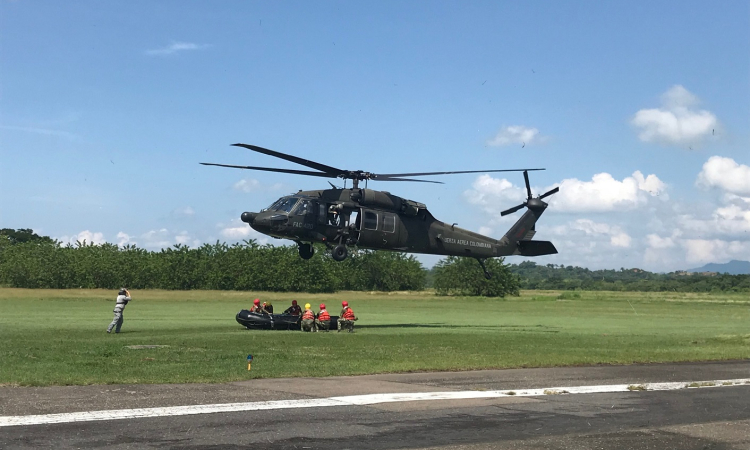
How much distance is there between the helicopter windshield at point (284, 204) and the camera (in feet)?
107

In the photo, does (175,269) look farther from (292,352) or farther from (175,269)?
(292,352)

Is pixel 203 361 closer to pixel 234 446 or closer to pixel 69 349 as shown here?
pixel 69 349

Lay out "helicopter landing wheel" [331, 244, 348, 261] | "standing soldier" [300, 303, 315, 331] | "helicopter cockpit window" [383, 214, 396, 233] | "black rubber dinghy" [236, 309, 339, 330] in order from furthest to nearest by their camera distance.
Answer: "helicopter cockpit window" [383, 214, 396, 233] → "helicopter landing wheel" [331, 244, 348, 261] → "black rubber dinghy" [236, 309, 339, 330] → "standing soldier" [300, 303, 315, 331]

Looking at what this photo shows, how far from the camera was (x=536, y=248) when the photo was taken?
39594 mm

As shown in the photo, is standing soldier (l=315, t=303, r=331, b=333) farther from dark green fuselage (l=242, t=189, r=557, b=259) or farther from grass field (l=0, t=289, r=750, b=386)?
dark green fuselage (l=242, t=189, r=557, b=259)

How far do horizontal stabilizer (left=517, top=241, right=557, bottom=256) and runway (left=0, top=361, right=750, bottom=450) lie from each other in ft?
71.6

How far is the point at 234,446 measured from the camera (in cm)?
1008

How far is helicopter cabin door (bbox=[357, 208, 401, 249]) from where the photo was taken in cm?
3375

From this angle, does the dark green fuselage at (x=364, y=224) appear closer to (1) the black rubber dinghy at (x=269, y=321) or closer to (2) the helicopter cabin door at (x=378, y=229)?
(2) the helicopter cabin door at (x=378, y=229)

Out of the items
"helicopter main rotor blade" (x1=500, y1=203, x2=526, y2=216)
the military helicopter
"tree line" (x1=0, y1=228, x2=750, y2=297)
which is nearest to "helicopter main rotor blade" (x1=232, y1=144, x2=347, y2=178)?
the military helicopter

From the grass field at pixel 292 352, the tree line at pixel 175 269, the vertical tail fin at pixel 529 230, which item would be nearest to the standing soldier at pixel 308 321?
the grass field at pixel 292 352

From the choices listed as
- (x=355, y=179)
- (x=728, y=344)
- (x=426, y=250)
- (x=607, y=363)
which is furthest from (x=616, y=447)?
(x=426, y=250)

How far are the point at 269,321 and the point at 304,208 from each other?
4.84m

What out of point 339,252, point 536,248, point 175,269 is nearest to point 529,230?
point 536,248
